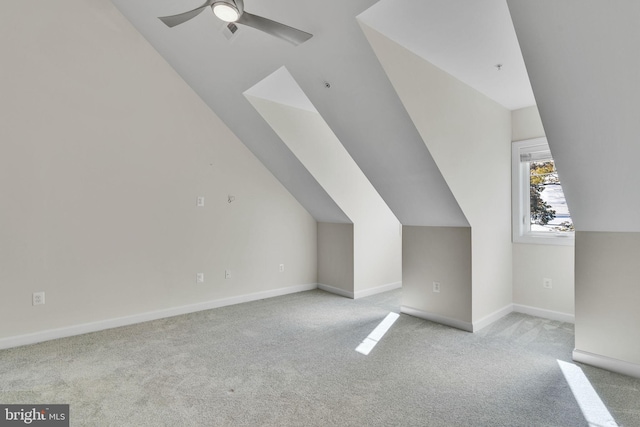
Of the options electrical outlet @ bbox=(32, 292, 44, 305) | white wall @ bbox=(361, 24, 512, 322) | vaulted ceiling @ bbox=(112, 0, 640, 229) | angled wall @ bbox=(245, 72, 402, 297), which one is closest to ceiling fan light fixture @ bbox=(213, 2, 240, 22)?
vaulted ceiling @ bbox=(112, 0, 640, 229)

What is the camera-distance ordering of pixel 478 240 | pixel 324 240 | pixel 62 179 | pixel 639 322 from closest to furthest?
pixel 639 322
pixel 62 179
pixel 478 240
pixel 324 240

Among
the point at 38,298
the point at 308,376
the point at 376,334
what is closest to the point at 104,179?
the point at 38,298

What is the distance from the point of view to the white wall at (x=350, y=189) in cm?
401

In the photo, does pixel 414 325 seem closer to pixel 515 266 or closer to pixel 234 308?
pixel 515 266

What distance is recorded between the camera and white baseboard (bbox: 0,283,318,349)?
301 centimetres

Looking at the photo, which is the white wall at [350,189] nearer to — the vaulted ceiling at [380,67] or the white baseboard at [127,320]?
the vaulted ceiling at [380,67]

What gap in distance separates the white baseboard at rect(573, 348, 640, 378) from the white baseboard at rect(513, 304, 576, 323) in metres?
1.07

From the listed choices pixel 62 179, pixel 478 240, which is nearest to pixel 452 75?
pixel 478 240

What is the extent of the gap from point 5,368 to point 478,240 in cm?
417

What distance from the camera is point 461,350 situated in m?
2.92

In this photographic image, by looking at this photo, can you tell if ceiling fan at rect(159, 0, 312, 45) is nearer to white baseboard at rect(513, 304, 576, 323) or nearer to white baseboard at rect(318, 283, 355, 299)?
white baseboard at rect(318, 283, 355, 299)

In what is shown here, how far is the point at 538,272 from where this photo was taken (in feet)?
12.6

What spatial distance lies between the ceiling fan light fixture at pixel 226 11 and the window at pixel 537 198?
3.37 m

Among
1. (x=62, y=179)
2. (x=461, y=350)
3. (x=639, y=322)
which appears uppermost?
(x=62, y=179)
